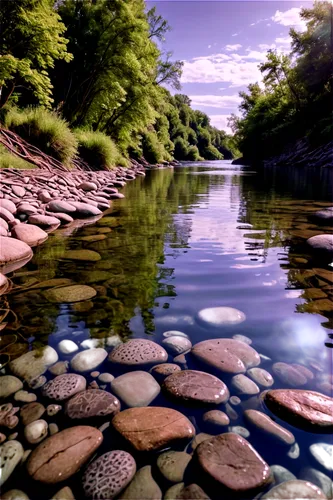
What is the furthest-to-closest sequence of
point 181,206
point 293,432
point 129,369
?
1. point 181,206
2. point 129,369
3. point 293,432

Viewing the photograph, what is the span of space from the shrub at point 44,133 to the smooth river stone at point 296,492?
10.1 m

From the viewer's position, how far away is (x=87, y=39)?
15109mm

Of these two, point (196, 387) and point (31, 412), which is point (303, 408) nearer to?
point (196, 387)

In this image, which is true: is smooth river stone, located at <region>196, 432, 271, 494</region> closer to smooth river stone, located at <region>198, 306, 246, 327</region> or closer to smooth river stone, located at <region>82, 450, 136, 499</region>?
smooth river stone, located at <region>82, 450, 136, 499</region>

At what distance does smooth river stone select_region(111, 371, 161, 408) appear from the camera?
1.46 m

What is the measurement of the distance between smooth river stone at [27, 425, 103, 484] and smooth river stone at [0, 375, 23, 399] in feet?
1.20

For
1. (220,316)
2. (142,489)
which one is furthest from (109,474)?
(220,316)

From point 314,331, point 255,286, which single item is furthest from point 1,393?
point 255,286

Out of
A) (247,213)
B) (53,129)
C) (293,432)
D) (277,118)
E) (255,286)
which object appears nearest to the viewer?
(293,432)

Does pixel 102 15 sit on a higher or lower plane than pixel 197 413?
higher

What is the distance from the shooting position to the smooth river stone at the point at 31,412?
1328mm

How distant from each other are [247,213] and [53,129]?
6.95m

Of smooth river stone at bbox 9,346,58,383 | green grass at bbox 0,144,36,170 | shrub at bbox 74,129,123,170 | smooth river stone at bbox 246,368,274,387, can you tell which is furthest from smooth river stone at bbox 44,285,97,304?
shrub at bbox 74,129,123,170

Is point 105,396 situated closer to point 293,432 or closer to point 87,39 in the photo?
point 293,432
